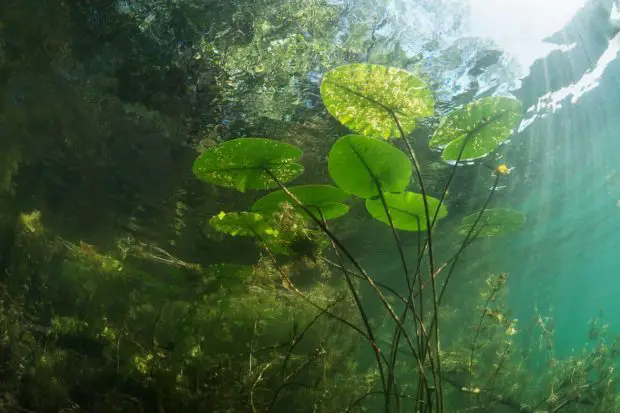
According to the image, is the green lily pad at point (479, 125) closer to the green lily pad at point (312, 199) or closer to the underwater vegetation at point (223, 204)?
the underwater vegetation at point (223, 204)

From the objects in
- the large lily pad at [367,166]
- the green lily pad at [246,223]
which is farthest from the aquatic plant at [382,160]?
the green lily pad at [246,223]

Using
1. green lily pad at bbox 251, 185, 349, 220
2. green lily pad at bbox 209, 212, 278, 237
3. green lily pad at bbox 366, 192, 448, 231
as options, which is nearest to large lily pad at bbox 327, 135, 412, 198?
green lily pad at bbox 366, 192, 448, 231

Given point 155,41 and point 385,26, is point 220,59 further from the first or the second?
point 385,26

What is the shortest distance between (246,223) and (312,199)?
33.8 inches

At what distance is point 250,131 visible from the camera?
868 cm

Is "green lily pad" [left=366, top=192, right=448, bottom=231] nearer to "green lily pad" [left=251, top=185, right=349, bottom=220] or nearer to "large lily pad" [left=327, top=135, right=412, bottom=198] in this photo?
"large lily pad" [left=327, top=135, right=412, bottom=198]

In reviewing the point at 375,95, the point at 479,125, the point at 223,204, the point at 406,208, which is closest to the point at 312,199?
the point at 406,208

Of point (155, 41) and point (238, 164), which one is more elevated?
point (155, 41)

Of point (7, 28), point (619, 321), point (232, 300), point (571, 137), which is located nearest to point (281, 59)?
point (7, 28)

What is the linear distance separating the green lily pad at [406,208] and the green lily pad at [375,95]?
1.86 feet

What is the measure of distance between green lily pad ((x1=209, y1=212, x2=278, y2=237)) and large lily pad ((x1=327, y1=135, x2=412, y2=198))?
38.8 inches

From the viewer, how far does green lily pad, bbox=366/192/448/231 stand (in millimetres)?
3225

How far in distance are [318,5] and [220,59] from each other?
1.81m

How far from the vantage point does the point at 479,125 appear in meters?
3.06
